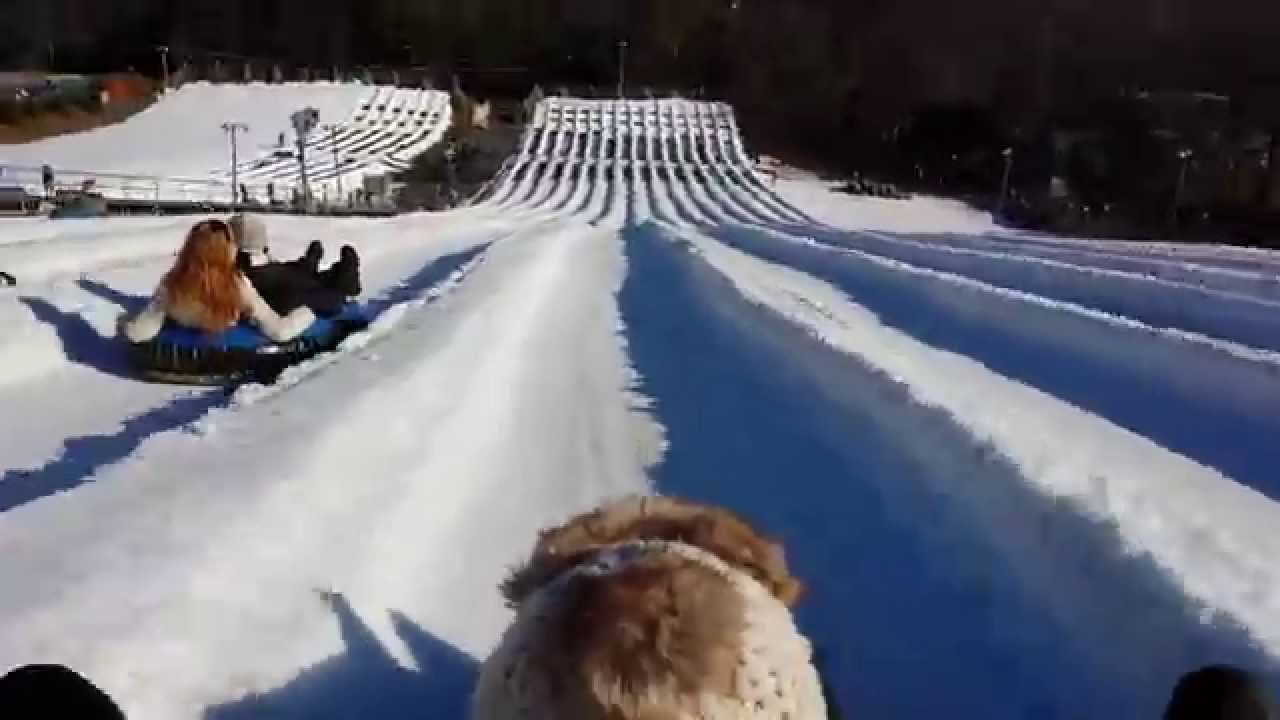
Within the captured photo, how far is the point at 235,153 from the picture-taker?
2995cm

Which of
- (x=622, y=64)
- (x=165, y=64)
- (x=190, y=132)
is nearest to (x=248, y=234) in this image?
(x=190, y=132)

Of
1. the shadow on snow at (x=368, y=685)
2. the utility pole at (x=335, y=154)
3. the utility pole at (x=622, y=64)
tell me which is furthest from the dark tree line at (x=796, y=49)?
the shadow on snow at (x=368, y=685)

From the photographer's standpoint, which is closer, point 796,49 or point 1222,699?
point 1222,699

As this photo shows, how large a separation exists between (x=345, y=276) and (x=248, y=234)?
533mm

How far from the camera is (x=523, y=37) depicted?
199ft

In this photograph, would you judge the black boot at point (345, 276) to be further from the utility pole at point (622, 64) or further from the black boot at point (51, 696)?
the utility pole at point (622, 64)

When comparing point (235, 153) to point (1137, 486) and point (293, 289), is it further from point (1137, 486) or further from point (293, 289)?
point (1137, 486)

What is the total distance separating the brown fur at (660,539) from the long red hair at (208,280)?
339 cm

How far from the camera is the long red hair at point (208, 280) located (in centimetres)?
487

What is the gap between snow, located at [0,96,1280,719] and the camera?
185 cm

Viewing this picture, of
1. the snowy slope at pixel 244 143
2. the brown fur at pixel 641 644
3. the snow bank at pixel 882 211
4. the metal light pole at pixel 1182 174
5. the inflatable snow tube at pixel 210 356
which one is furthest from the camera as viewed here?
the metal light pole at pixel 1182 174

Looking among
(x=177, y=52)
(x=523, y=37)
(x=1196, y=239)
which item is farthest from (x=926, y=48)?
(x=1196, y=239)

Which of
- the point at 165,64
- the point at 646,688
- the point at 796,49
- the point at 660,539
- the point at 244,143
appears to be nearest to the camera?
the point at 646,688

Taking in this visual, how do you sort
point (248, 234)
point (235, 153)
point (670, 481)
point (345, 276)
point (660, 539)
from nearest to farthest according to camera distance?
point (660, 539) < point (670, 481) < point (345, 276) < point (248, 234) < point (235, 153)
